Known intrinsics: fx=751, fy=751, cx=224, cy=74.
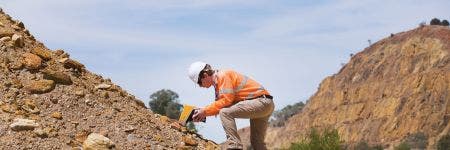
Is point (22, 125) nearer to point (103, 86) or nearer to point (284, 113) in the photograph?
point (103, 86)

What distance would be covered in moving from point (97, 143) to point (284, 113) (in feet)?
332

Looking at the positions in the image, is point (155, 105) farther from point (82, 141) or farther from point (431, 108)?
point (82, 141)

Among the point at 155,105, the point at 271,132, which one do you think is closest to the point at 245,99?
the point at 155,105

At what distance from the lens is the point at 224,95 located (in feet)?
24.6

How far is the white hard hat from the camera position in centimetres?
758

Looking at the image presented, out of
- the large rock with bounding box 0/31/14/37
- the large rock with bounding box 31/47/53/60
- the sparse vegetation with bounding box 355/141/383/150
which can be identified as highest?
the large rock with bounding box 0/31/14/37

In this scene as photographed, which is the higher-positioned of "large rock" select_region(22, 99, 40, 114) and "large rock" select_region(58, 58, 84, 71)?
"large rock" select_region(58, 58, 84, 71)

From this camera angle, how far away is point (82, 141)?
8.13 meters

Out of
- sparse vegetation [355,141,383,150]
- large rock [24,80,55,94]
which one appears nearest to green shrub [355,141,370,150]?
sparse vegetation [355,141,383,150]

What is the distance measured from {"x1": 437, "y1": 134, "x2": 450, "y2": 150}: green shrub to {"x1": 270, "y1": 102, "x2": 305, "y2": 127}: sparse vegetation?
38.5 m

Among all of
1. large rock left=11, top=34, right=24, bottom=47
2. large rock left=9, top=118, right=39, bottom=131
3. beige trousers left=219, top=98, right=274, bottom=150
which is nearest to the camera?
beige trousers left=219, top=98, right=274, bottom=150

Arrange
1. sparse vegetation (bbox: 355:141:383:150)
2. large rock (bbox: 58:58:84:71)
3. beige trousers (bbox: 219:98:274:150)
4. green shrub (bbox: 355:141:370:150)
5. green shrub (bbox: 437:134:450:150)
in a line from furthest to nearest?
green shrub (bbox: 355:141:370:150) → sparse vegetation (bbox: 355:141:383:150) → green shrub (bbox: 437:134:450:150) → large rock (bbox: 58:58:84:71) → beige trousers (bbox: 219:98:274:150)

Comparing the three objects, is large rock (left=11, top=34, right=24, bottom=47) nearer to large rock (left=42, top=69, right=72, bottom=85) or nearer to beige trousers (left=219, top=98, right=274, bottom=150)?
large rock (left=42, top=69, right=72, bottom=85)

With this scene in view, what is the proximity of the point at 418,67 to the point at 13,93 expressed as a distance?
68.3 metres
